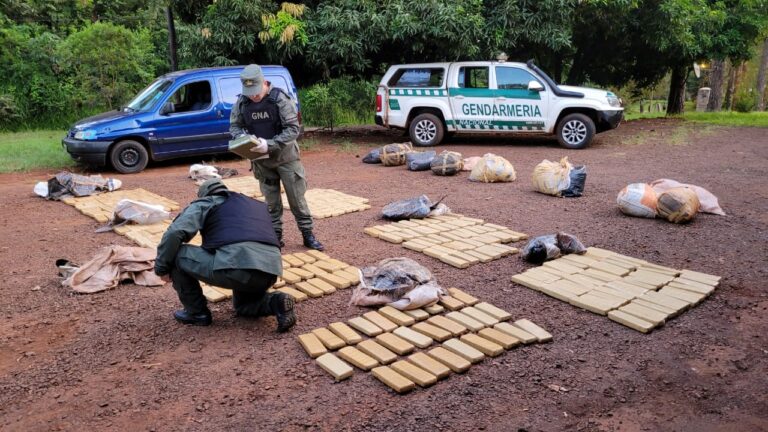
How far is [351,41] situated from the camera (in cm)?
1288

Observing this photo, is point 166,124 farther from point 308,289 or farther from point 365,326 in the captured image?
point 365,326

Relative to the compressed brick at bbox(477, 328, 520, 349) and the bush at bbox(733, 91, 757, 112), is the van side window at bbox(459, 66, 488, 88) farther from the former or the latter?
the bush at bbox(733, 91, 757, 112)

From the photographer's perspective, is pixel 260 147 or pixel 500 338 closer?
pixel 500 338

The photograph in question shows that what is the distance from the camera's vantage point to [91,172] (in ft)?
34.7

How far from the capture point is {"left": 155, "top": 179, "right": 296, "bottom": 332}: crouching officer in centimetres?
376

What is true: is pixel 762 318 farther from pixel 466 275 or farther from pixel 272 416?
pixel 272 416

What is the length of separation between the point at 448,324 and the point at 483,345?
37cm

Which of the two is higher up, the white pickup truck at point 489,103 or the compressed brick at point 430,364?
the white pickup truck at point 489,103

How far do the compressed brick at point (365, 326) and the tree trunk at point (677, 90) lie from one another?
18.5 m

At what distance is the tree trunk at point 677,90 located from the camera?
19.3 meters

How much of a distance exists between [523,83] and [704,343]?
8669mm

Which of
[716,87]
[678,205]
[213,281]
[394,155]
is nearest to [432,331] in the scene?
[213,281]

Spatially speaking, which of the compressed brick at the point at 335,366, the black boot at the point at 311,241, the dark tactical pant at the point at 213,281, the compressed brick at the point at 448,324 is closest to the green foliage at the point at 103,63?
the black boot at the point at 311,241

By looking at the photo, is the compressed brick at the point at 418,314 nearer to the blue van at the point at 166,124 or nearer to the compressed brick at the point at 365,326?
the compressed brick at the point at 365,326
